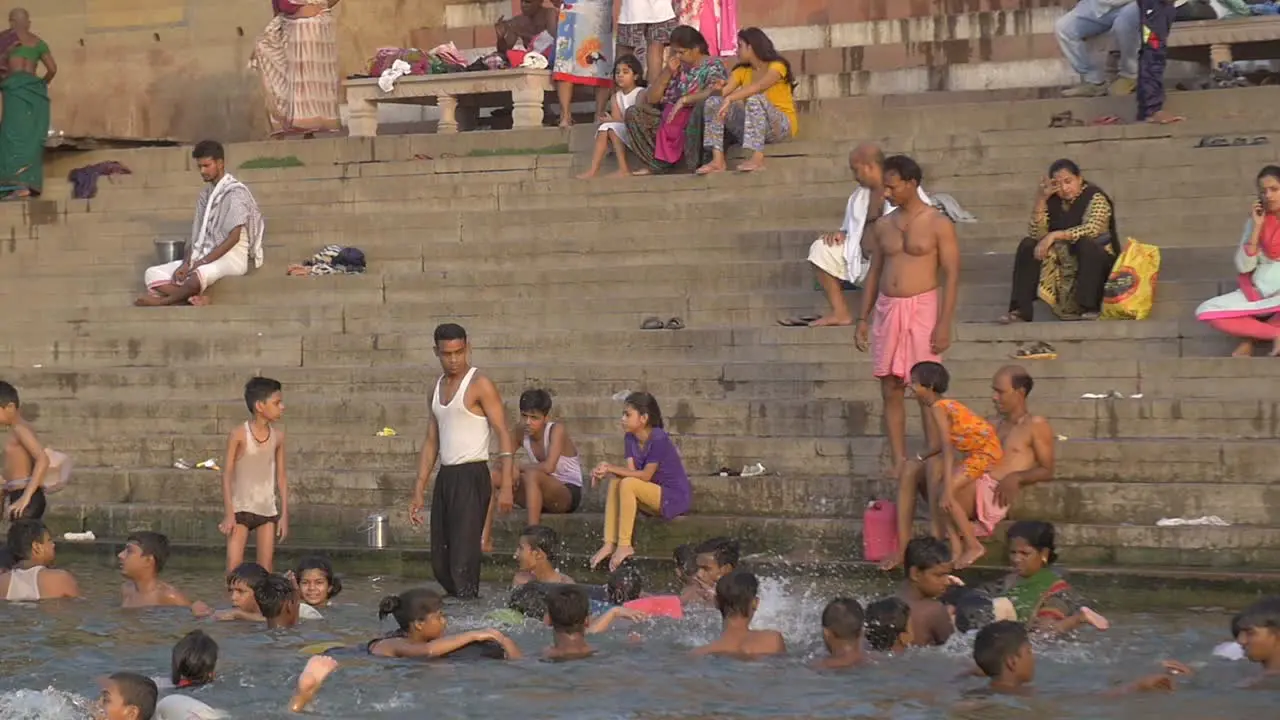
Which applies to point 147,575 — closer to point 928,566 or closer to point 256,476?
point 256,476

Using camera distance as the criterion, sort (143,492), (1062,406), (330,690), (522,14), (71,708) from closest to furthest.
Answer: (71,708), (330,690), (1062,406), (143,492), (522,14)

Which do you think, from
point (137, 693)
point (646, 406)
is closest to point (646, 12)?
point (646, 406)

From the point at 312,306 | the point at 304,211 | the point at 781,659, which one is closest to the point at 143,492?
the point at 312,306

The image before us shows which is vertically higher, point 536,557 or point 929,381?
point 929,381

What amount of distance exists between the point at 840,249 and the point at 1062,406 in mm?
2322

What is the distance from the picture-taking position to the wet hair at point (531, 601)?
10047 millimetres

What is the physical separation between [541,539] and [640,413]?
1087mm

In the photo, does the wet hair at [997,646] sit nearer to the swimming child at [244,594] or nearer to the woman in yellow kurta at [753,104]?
the swimming child at [244,594]

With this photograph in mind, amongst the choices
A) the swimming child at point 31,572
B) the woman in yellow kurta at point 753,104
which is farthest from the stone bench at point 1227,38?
the swimming child at point 31,572

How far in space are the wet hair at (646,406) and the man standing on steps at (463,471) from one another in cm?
89

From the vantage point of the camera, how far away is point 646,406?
11.5 meters

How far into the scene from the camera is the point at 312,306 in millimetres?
14836

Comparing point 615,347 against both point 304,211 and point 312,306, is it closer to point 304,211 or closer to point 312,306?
point 312,306

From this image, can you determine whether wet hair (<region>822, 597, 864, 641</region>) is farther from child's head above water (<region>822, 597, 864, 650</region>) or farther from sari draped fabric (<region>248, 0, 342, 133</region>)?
sari draped fabric (<region>248, 0, 342, 133</region>)
